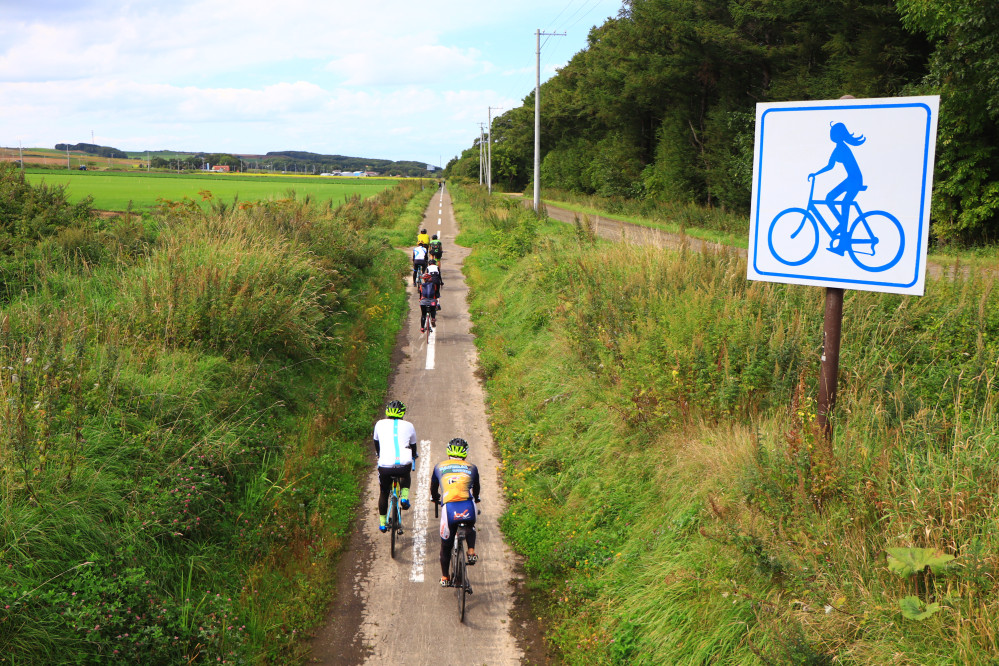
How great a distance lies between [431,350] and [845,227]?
11209 mm

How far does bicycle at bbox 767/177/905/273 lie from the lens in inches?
144

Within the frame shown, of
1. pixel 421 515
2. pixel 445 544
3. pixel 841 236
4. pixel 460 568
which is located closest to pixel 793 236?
pixel 841 236

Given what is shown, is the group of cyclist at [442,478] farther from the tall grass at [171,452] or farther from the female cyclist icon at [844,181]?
the female cyclist icon at [844,181]

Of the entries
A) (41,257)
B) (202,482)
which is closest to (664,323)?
(202,482)

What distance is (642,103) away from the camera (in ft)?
150

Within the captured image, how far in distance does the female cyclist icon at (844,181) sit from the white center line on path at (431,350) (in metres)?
9.99

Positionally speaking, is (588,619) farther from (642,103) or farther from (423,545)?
(642,103)

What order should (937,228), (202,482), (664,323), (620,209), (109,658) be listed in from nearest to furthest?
(109,658) < (202,482) < (664,323) < (937,228) < (620,209)

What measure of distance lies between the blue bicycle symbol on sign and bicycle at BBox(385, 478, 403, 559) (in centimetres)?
478

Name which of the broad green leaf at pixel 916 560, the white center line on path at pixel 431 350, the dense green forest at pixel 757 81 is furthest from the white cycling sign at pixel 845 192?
the dense green forest at pixel 757 81

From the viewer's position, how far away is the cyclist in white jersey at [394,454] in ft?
22.9

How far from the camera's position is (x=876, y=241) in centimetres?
371

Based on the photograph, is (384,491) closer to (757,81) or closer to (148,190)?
(757,81)

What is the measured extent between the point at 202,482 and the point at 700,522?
185 inches
